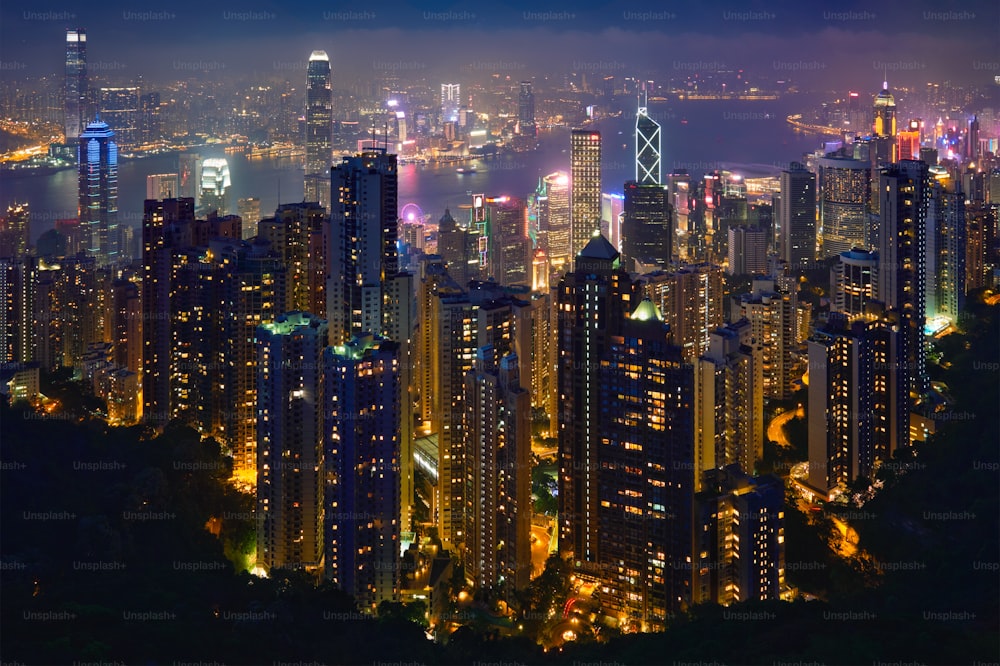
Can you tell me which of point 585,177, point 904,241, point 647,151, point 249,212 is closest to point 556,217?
point 585,177

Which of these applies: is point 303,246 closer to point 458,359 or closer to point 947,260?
point 458,359

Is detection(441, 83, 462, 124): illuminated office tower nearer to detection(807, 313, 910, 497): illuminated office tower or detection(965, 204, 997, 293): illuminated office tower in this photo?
detection(965, 204, 997, 293): illuminated office tower

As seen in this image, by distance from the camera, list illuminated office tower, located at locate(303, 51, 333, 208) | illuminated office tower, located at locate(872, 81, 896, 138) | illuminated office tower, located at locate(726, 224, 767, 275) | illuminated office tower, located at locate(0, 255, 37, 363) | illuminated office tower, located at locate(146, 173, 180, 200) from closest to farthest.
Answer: illuminated office tower, located at locate(0, 255, 37, 363) < illuminated office tower, located at locate(146, 173, 180, 200) < illuminated office tower, located at locate(303, 51, 333, 208) < illuminated office tower, located at locate(726, 224, 767, 275) < illuminated office tower, located at locate(872, 81, 896, 138)

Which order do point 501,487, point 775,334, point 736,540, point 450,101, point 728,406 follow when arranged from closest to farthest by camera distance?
point 736,540
point 501,487
point 728,406
point 775,334
point 450,101

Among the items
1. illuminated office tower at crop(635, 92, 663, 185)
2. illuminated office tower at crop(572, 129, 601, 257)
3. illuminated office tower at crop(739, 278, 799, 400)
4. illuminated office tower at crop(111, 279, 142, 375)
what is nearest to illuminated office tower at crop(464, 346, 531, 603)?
illuminated office tower at crop(739, 278, 799, 400)

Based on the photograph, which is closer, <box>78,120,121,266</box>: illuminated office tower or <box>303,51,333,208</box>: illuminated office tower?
<box>78,120,121,266</box>: illuminated office tower

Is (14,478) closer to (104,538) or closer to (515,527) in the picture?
(104,538)

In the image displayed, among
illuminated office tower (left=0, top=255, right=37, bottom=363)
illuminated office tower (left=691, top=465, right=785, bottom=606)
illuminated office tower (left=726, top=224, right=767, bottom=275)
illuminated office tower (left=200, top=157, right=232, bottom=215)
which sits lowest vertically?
illuminated office tower (left=691, top=465, right=785, bottom=606)
